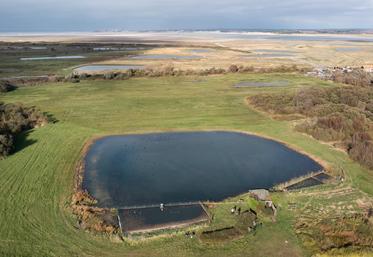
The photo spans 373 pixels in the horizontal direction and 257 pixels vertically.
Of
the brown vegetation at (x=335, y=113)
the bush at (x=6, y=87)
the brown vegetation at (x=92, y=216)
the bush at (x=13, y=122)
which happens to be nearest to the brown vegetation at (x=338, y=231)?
the brown vegetation at (x=335, y=113)

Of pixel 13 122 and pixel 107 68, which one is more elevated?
pixel 107 68

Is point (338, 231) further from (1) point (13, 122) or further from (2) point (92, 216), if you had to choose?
(1) point (13, 122)

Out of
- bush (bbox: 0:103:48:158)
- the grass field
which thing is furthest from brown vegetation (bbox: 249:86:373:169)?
bush (bbox: 0:103:48:158)

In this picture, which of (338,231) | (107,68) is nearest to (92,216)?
(338,231)

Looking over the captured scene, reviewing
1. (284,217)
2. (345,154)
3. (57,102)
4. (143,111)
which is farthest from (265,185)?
(57,102)

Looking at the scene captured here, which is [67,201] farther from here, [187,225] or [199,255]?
[199,255]

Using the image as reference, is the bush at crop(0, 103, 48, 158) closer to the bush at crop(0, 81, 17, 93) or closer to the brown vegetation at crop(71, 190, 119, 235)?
the brown vegetation at crop(71, 190, 119, 235)
